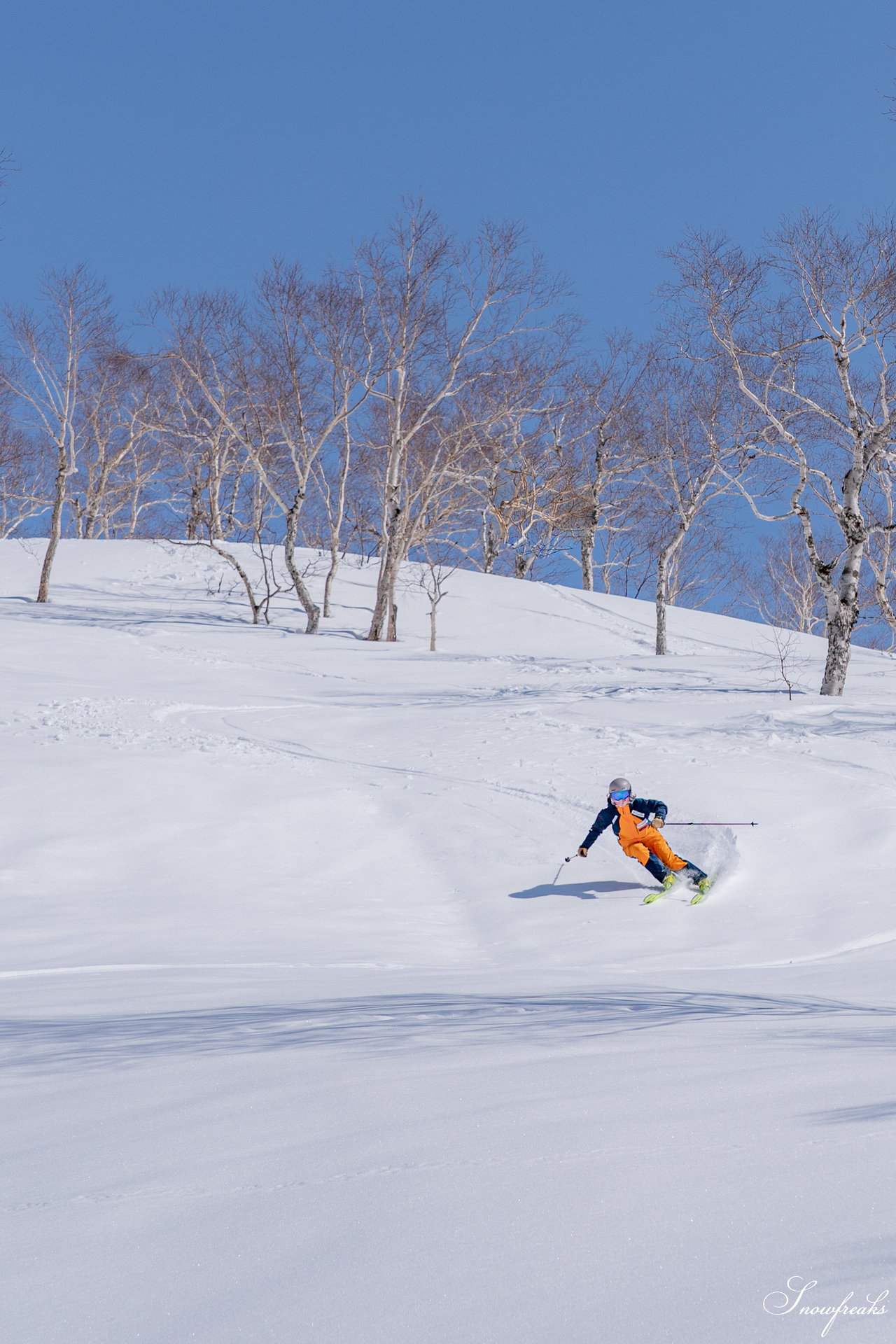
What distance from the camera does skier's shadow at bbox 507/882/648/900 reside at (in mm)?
8164

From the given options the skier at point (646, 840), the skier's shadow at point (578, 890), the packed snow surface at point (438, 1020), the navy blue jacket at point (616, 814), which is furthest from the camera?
the skier's shadow at point (578, 890)

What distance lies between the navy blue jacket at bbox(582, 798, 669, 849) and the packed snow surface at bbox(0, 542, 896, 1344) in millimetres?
577

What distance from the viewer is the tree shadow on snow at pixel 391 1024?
11.4 ft

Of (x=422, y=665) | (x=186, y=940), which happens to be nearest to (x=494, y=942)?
(x=186, y=940)

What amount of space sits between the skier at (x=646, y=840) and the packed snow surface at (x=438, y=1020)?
1.26 ft

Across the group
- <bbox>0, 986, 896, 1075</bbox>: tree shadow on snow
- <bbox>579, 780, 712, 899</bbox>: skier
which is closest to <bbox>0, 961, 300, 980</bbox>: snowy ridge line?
<bbox>0, 986, 896, 1075</bbox>: tree shadow on snow

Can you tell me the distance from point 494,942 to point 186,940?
2.32 meters

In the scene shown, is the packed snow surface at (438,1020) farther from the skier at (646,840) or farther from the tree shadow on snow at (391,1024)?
the skier at (646,840)

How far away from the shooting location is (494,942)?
7.01m

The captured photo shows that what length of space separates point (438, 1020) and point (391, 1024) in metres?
0.22

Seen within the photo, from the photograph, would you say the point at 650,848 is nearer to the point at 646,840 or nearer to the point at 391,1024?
the point at 646,840

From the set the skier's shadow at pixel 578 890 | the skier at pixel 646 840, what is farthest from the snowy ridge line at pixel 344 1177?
the skier's shadow at pixel 578 890

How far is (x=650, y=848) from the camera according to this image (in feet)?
26.2

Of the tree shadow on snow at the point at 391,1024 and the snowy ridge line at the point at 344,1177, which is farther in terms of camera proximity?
the tree shadow on snow at the point at 391,1024
